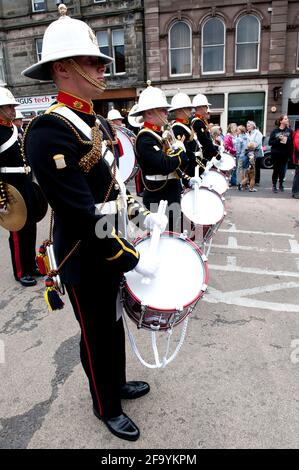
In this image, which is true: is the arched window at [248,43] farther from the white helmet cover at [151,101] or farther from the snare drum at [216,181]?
the white helmet cover at [151,101]

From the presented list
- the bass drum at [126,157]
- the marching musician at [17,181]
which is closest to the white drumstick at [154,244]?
the marching musician at [17,181]

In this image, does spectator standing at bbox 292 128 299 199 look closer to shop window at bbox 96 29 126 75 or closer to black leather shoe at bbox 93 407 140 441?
Result: black leather shoe at bbox 93 407 140 441

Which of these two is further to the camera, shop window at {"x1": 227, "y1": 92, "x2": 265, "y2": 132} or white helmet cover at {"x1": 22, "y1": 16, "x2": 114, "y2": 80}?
shop window at {"x1": 227, "y1": 92, "x2": 265, "y2": 132}

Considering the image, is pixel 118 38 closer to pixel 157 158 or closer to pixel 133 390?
pixel 157 158

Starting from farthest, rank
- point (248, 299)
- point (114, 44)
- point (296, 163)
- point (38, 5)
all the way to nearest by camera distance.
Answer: point (38, 5)
point (114, 44)
point (296, 163)
point (248, 299)

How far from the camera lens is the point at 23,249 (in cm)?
416

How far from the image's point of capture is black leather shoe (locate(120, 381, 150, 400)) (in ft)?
7.78

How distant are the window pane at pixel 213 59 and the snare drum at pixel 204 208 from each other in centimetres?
1603

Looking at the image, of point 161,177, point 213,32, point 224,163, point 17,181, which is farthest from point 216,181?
point 213,32

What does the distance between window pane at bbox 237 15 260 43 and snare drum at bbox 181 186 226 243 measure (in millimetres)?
16321

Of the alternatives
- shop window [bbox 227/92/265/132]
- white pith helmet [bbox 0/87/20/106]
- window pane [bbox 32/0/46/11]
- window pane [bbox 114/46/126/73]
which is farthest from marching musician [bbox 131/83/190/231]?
window pane [bbox 32/0/46/11]

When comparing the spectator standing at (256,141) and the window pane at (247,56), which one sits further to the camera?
the window pane at (247,56)

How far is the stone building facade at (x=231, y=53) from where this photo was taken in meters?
16.8

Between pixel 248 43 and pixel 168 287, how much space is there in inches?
724
